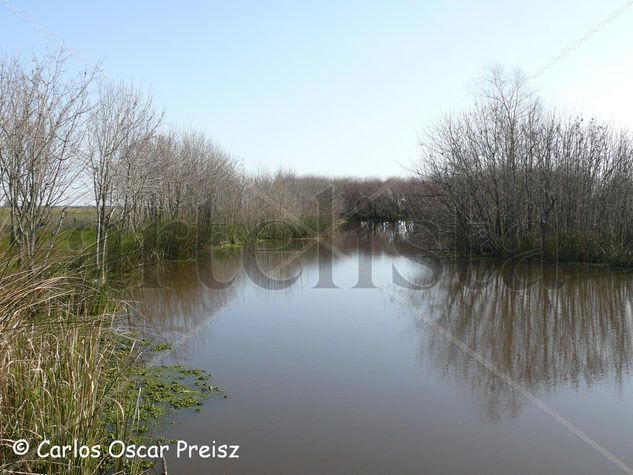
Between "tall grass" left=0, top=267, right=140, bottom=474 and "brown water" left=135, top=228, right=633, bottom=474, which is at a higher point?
"tall grass" left=0, top=267, right=140, bottom=474

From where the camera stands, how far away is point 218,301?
9.67 m

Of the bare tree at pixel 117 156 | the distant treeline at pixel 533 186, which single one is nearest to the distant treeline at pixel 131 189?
the bare tree at pixel 117 156

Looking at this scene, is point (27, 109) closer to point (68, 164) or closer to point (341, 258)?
point (68, 164)

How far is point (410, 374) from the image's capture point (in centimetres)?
548

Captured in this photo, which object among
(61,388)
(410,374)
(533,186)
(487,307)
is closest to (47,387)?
(61,388)

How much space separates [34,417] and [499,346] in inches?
188

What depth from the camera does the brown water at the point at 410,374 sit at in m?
3.81

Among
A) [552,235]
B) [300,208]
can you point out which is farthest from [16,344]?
[300,208]

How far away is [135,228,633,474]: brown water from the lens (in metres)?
3.81

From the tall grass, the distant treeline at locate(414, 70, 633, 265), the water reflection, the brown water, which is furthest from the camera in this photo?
the distant treeline at locate(414, 70, 633, 265)

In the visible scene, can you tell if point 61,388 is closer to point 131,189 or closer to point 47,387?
point 47,387

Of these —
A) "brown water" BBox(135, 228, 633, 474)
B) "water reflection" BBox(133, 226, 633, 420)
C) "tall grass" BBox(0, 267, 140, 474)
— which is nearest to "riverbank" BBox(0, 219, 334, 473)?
"tall grass" BBox(0, 267, 140, 474)

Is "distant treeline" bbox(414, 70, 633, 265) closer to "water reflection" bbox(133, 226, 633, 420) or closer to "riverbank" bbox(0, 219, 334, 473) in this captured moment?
"water reflection" bbox(133, 226, 633, 420)

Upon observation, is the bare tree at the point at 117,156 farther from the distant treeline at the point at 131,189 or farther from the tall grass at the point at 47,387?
the tall grass at the point at 47,387
